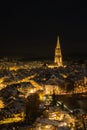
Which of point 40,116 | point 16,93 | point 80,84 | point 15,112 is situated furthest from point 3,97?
point 80,84

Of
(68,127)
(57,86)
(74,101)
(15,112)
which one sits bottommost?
(68,127)

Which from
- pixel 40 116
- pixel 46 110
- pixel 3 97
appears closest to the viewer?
pixel 40 116

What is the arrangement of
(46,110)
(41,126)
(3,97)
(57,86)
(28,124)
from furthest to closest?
(57,86) < (3,97) < (46,110) < (28,124) < (41,126)

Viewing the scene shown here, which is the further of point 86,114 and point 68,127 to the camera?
point 86,114

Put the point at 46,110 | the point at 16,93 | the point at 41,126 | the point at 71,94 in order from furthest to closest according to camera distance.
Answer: the point at 71,94
the point at 16,93
the point at 46,110
the point at 41,126

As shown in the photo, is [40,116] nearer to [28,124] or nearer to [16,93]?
[28,124]

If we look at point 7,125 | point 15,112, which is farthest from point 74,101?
point 7,125

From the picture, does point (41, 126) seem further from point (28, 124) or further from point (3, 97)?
point (3, 97)

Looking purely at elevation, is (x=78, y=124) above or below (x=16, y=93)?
below

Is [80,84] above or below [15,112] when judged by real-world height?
above
